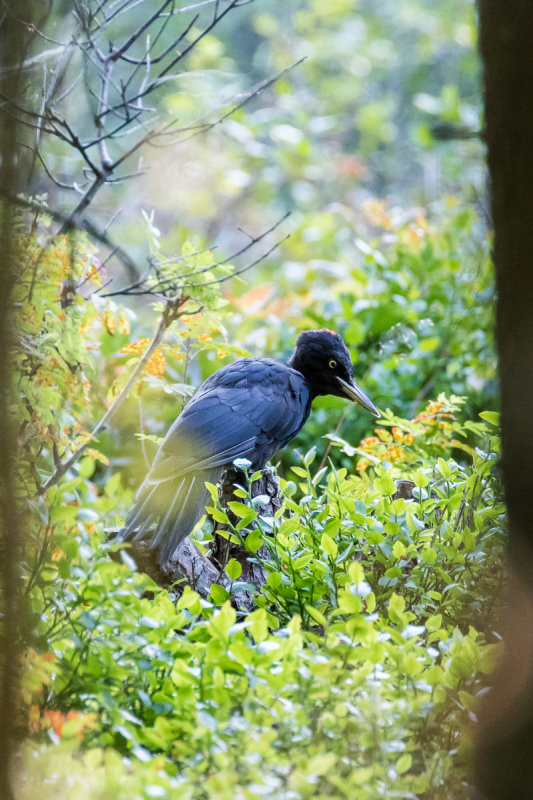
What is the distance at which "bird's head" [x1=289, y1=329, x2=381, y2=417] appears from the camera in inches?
119

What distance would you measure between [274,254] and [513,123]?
6.87 meters

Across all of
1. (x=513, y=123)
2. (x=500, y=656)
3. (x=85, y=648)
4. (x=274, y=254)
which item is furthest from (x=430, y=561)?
(x=274, y=254)

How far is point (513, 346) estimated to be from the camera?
1331 mm

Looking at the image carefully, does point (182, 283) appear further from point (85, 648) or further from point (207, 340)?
point (85, 648)

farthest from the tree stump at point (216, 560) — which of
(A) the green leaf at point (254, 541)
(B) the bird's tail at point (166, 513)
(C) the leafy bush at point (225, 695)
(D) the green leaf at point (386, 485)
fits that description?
(C) the leafy bush at point (225, 695)

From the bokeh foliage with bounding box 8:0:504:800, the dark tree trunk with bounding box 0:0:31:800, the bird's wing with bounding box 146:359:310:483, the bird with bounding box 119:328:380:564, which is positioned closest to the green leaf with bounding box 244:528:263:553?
the bokeh foliage with bounding box 8:0:504:800

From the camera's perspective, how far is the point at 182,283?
2305 millimetres

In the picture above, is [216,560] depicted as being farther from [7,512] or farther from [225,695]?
[7,512]

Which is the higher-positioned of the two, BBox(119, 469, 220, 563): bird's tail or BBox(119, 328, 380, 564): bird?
BBox(119, 328, 380, 564): bird

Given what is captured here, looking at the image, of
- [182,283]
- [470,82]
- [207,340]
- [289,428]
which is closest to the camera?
[182,283]

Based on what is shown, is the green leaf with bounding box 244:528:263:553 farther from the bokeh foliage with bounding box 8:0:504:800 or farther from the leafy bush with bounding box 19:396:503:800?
the leafy bush with bounding box 19:396:503:800

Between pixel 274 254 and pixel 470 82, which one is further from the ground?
pixel 470 82

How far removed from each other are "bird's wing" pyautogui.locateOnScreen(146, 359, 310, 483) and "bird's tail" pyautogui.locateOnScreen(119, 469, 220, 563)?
43 mm

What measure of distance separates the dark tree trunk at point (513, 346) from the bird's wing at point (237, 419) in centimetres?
124
